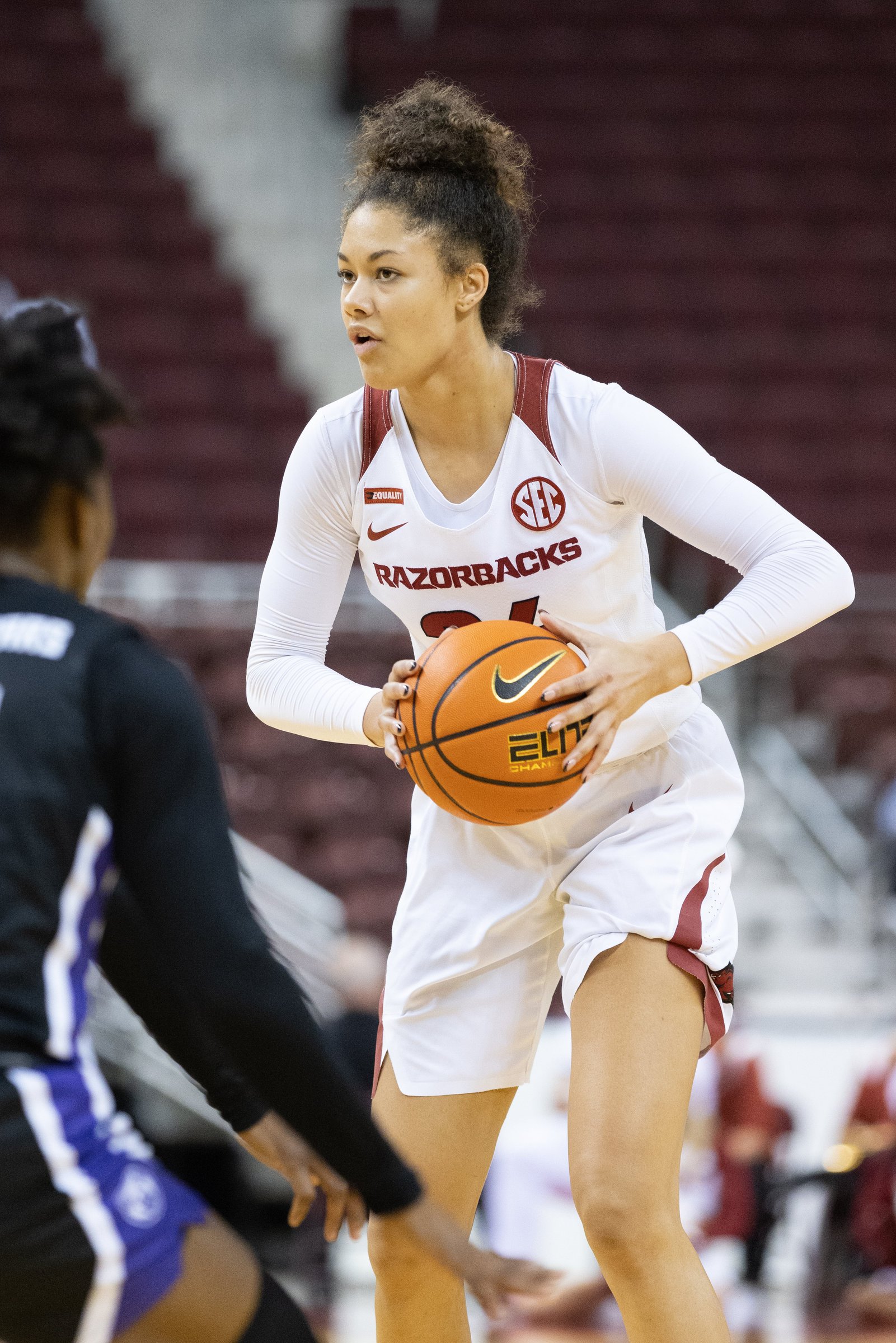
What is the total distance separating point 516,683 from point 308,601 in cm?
61

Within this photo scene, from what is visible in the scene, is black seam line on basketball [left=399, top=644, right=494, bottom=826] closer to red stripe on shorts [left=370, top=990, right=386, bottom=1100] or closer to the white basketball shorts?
the white basketball shorts

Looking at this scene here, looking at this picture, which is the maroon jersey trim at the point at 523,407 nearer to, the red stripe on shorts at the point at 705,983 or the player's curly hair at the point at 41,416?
the red stripe on shorts at the point at 705,983

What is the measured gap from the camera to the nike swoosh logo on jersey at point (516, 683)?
2830mm

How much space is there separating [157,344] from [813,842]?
5927 mm

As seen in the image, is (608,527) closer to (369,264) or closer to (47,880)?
(369,264)

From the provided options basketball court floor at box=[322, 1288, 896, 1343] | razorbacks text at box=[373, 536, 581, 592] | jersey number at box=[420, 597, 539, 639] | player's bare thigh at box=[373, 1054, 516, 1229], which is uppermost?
razorbacks text at box=[373, 536, 581, 592]

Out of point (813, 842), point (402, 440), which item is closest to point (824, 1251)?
point (813, 842)

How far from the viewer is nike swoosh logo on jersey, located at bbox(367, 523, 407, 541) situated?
3084 mm

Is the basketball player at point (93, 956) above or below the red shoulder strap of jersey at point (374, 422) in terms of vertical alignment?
below

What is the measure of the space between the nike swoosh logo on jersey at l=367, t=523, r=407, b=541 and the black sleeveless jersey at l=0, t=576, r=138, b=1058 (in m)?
1.21

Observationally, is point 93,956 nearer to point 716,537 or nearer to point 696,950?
point 696,950

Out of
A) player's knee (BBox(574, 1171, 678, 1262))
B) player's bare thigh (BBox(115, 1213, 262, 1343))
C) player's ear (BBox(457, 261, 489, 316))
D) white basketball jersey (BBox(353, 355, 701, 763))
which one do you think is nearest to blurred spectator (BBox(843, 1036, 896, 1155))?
white basketball jersey (BBox(353, 355, 701, 763))

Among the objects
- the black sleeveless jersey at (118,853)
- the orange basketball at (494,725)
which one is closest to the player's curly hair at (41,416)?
the black sleeveless jersey at (118,853)

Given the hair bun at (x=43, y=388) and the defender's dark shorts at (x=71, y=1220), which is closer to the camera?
the defender's dark shorts at (x=71, y=1220)
